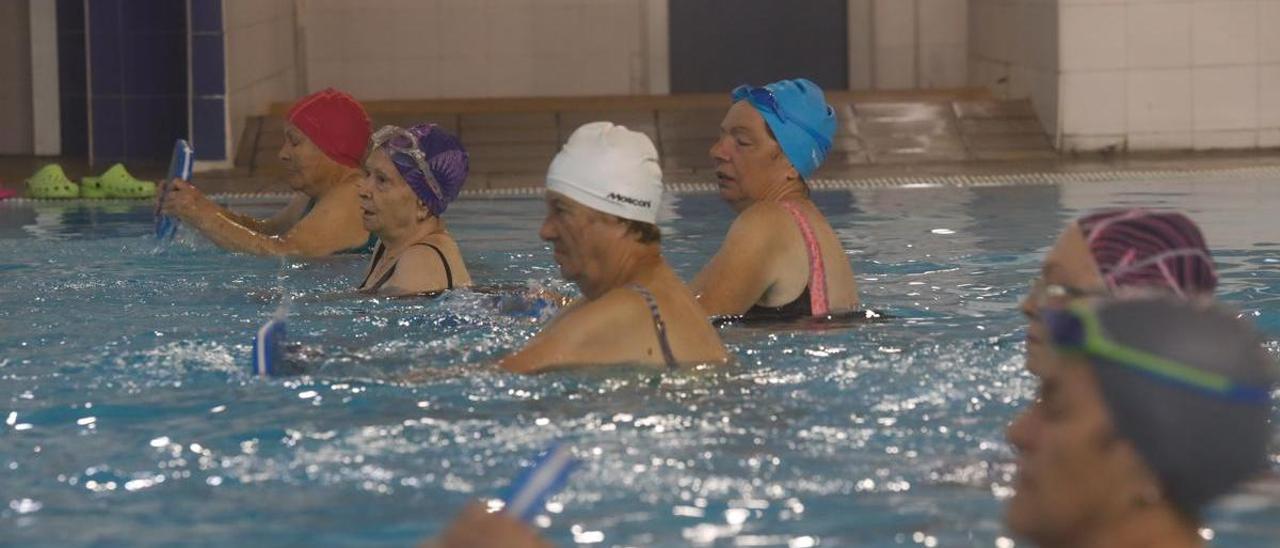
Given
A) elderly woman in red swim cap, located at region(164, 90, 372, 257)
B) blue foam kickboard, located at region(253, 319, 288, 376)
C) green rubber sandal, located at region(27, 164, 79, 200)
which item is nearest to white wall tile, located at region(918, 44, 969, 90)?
green rubber sandal, located at region(27, 164, 79, 200)

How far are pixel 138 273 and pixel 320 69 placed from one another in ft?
26.8

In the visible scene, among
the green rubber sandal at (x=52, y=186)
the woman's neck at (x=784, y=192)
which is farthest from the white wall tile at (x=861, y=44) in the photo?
the woman's neck at (x=784, y=192)

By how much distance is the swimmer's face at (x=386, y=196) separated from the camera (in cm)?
611

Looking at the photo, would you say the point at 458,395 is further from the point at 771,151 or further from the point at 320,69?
the point at 320,69

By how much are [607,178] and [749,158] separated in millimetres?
1385

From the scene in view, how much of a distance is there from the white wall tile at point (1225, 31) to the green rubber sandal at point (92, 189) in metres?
7.83

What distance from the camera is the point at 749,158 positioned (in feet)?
18.7

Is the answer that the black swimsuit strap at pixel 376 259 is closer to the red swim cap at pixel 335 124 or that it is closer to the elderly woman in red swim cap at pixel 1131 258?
the red swim cap at pixel 335 124

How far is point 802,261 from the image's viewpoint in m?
5.62

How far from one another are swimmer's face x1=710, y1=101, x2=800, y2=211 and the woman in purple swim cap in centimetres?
96

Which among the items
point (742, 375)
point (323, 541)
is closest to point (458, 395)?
point (742, 375)

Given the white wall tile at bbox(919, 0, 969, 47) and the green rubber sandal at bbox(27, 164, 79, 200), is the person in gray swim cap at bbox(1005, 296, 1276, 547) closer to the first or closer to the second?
the green rubber sandal at bbox(27, 164, 79, 200)

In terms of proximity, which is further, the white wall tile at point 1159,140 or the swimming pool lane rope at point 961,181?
the white wall tile at point 1159,140

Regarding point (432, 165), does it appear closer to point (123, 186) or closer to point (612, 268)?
point (612, 268)
